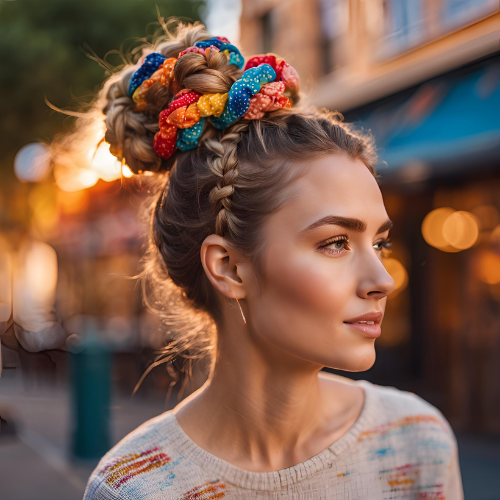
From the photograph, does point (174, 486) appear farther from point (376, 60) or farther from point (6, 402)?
point (376, 60)

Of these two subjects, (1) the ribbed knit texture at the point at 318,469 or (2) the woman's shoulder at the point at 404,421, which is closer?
(1) the ribbed knit texture at the point at 318,469

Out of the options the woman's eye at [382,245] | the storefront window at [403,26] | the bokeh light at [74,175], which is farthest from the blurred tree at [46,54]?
the woman's eye at [382,245]

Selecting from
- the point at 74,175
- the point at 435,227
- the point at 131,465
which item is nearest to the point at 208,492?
the point at 131,465

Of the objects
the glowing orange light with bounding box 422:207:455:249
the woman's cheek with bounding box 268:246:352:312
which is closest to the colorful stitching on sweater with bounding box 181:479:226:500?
the woman's cheek with bounding box 268:246:352:312

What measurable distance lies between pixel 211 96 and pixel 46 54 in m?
5.64

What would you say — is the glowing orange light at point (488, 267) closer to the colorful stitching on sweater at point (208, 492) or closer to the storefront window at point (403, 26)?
the storefront window at point (403, 26)

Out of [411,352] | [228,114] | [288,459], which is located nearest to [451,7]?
[411,352]

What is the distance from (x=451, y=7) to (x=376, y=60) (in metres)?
1.52

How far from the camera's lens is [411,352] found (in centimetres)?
703

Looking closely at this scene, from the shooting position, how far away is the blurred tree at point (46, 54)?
6.08 meters

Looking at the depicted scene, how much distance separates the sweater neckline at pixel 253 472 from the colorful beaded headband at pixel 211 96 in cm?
92

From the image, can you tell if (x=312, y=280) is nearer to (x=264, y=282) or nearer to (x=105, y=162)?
(x=264, y=282)

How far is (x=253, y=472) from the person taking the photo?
5.02 ft

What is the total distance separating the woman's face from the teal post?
364 centimetres
